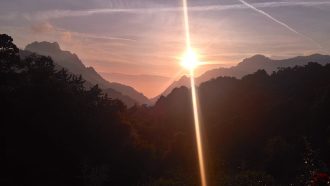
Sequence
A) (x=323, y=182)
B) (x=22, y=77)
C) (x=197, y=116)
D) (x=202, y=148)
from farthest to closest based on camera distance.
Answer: (x=197, y=116) < (x=202, y=148) < (x=22, y=77) < (x=323, y=182)

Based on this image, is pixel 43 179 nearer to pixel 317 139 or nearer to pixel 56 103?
pixel 56 103

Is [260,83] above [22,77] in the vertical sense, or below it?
above

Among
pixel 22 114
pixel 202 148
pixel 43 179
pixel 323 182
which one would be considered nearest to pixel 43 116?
pixel 22 114

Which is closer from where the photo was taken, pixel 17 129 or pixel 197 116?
pixel 17 129

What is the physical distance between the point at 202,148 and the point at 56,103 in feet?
62.1

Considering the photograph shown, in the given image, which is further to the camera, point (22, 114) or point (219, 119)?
point (219, 119)

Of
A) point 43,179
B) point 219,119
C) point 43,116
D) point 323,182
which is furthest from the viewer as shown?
point 219,119

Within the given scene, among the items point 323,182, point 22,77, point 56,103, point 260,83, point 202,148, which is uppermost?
point 260,83

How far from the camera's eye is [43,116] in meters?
39.2

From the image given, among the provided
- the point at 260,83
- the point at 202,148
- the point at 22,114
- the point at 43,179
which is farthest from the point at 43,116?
the point at 260,83

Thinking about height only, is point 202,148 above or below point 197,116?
below

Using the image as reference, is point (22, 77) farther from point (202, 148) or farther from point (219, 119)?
point (219, 119)

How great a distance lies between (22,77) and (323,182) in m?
38.2

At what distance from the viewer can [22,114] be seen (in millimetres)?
38094
